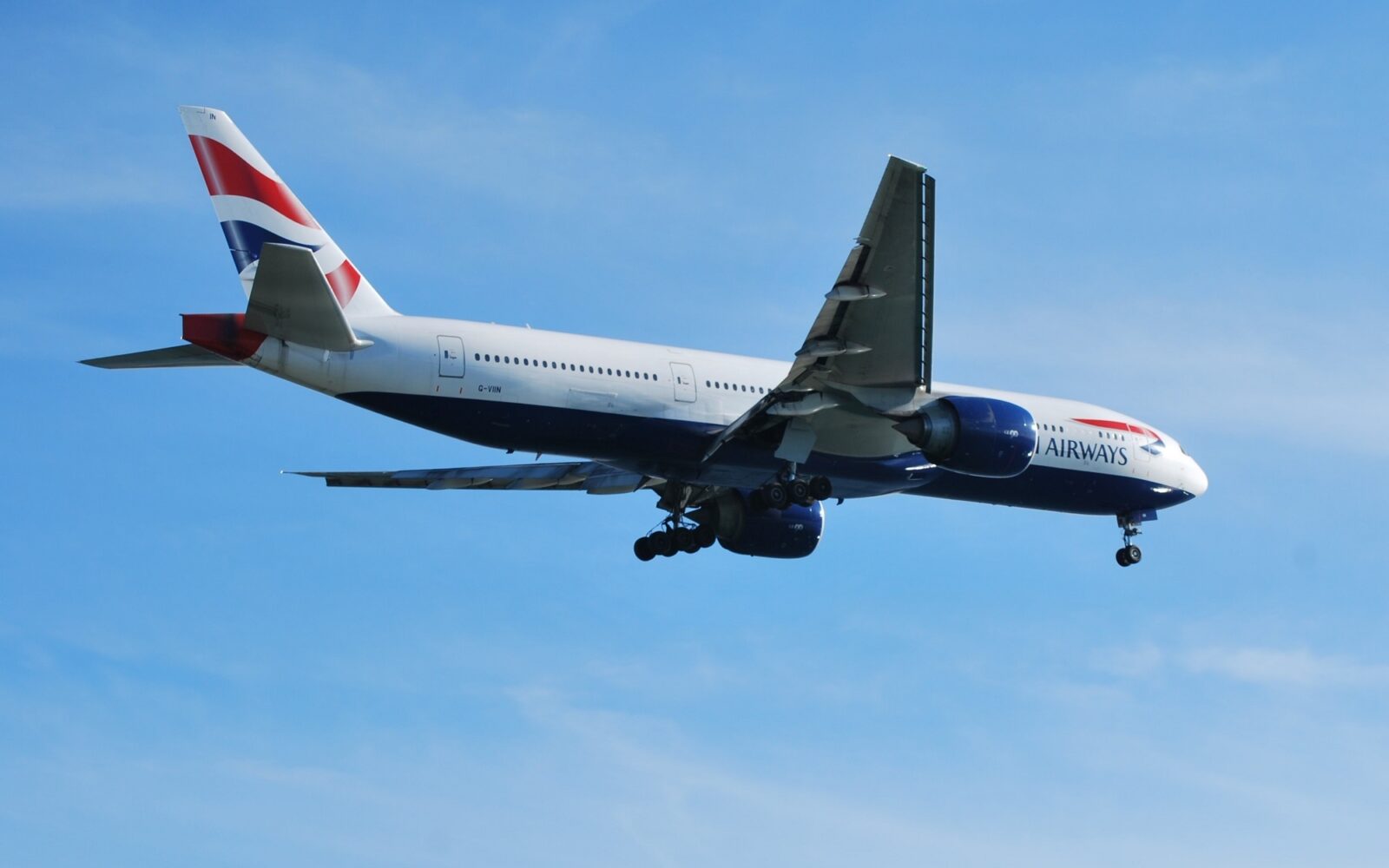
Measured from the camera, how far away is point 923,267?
28.1 m

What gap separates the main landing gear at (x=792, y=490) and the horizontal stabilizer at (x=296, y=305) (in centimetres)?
845

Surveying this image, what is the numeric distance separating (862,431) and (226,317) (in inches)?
476

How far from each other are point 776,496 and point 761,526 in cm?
439

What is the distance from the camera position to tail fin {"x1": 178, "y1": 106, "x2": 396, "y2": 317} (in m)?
30.9

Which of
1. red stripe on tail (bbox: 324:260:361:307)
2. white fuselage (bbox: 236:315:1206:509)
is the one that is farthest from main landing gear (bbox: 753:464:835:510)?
red stripe on tail (bbox: 324:260:361:307)

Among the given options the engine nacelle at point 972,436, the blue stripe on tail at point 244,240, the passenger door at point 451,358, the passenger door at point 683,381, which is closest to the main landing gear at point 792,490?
the engine nacelle at point 972,436

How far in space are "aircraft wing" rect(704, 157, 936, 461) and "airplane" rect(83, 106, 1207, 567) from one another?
3 centimetres

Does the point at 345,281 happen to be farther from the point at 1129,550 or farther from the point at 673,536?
the point at 1129,550

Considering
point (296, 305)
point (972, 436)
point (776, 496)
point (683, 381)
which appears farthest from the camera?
point (776, 496)

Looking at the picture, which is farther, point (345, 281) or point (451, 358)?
point (345, 281)

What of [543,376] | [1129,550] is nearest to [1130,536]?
[1129,550]

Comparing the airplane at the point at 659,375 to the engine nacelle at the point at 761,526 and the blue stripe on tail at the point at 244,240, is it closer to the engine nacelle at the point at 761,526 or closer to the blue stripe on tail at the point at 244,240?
the blue stripe on tail at the point at 244,240

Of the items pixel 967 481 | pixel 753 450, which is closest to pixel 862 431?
pixel 753 450

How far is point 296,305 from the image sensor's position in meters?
28.2
